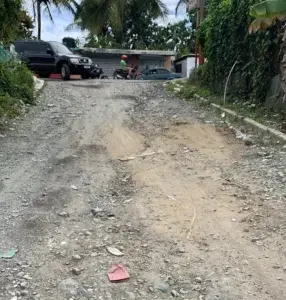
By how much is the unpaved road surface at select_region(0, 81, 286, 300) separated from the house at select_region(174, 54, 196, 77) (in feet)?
74.5

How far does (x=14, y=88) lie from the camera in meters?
12.5

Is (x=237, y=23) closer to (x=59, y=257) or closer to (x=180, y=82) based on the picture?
(x=180, y=82)

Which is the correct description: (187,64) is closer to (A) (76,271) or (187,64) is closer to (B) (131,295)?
(A) (76,271)

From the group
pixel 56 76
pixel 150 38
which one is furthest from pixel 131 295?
pixel 150 38

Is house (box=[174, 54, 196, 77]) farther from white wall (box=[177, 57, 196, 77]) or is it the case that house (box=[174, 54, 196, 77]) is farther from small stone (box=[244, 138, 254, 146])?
small stone (box=[244, 138, 254, 146])

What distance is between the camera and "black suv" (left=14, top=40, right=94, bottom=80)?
19609mm

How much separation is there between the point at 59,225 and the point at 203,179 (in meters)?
2.26

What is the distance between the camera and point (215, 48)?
13664mm

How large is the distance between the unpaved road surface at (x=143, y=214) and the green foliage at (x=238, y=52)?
86.7 inches

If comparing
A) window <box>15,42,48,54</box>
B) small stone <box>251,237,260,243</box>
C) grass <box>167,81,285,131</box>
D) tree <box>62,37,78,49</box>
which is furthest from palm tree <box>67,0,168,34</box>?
small stone <box>251,237,260,243</box>

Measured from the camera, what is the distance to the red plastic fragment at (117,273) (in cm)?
365

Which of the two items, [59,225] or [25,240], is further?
[59,225]

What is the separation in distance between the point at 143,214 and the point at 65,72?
51.4ft

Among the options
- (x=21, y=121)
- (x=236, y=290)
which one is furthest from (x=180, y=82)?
(x=236, y=290)
